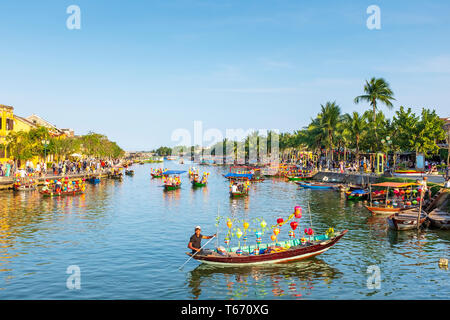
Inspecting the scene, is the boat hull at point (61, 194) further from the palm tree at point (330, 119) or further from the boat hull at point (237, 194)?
the palm tree at point (330, 119)

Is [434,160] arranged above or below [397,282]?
above

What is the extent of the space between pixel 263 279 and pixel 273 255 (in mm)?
1965

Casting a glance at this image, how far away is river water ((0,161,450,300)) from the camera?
2052 centimetres

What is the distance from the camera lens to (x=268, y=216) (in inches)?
1722

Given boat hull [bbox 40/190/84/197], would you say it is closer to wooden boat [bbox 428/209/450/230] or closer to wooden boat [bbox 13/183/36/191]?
wooden boat [bbox 13/183/36/191]

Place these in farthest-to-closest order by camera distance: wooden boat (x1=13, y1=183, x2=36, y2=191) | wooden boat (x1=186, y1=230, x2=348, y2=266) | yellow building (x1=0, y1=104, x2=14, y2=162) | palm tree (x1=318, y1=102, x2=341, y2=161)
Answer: palm tree (x1=318, y1=102, x2=341, y2=161)
yellow building (x1=0, y1=104, x2=14, y2=162)
wooden boat (x1=13, y1=183, x2=36, y2=191)
wooden boat (x1=186, y1=230, x2=348, y2=266)

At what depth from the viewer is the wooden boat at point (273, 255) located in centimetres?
2324

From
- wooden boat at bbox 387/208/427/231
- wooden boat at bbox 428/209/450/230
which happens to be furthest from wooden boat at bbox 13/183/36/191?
wooden boat at bbox 428/209/450/230

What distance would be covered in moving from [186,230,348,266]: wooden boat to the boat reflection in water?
0.49 meters

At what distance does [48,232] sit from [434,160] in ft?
244

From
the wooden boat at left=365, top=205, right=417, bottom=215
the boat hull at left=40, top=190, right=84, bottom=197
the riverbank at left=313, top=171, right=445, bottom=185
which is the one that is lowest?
the wooden boat at left=365, top=205, right=417, bottom=215
